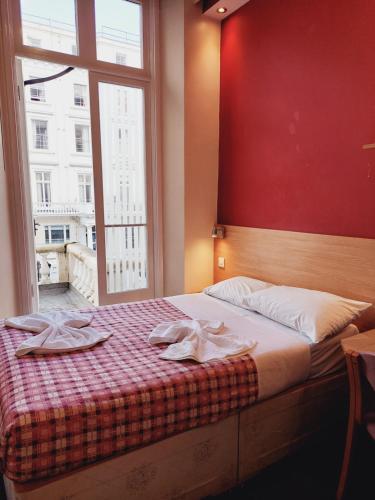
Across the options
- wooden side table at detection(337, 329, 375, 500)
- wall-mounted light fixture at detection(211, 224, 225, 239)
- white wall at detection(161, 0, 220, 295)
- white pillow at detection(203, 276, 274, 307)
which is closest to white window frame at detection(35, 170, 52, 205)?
white wall at detection(161, 0, 220, 295)

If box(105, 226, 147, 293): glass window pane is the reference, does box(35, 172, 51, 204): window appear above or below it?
above

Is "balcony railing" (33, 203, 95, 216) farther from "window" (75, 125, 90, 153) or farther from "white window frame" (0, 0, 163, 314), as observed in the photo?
"white window frame" (0, 0, 163, 314)

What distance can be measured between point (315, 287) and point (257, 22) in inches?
85.1

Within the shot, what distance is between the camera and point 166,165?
10.6 feet

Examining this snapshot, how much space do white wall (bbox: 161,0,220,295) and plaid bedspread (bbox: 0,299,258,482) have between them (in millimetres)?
1560

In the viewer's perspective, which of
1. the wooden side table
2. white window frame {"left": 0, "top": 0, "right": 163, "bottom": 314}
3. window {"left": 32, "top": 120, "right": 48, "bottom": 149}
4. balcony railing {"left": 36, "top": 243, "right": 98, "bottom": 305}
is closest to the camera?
the wooden side table

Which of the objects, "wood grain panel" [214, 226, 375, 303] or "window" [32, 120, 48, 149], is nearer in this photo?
"wood grain panel" [214, 226, 375, 303]

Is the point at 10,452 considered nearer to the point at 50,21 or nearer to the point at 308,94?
the point at 308,94

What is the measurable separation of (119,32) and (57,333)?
2829 mm

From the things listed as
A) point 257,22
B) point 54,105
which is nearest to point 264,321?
point 257,22

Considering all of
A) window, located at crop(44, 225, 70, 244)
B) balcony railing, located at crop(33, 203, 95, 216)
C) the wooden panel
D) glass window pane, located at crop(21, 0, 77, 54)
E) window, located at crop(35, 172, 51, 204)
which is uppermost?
glass window pane, located at crop(21, 0, 77, 54)

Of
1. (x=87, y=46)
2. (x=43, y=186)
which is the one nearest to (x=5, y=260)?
(x=87, y=46)

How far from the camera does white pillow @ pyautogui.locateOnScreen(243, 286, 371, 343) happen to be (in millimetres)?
1717

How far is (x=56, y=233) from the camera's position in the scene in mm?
8000
